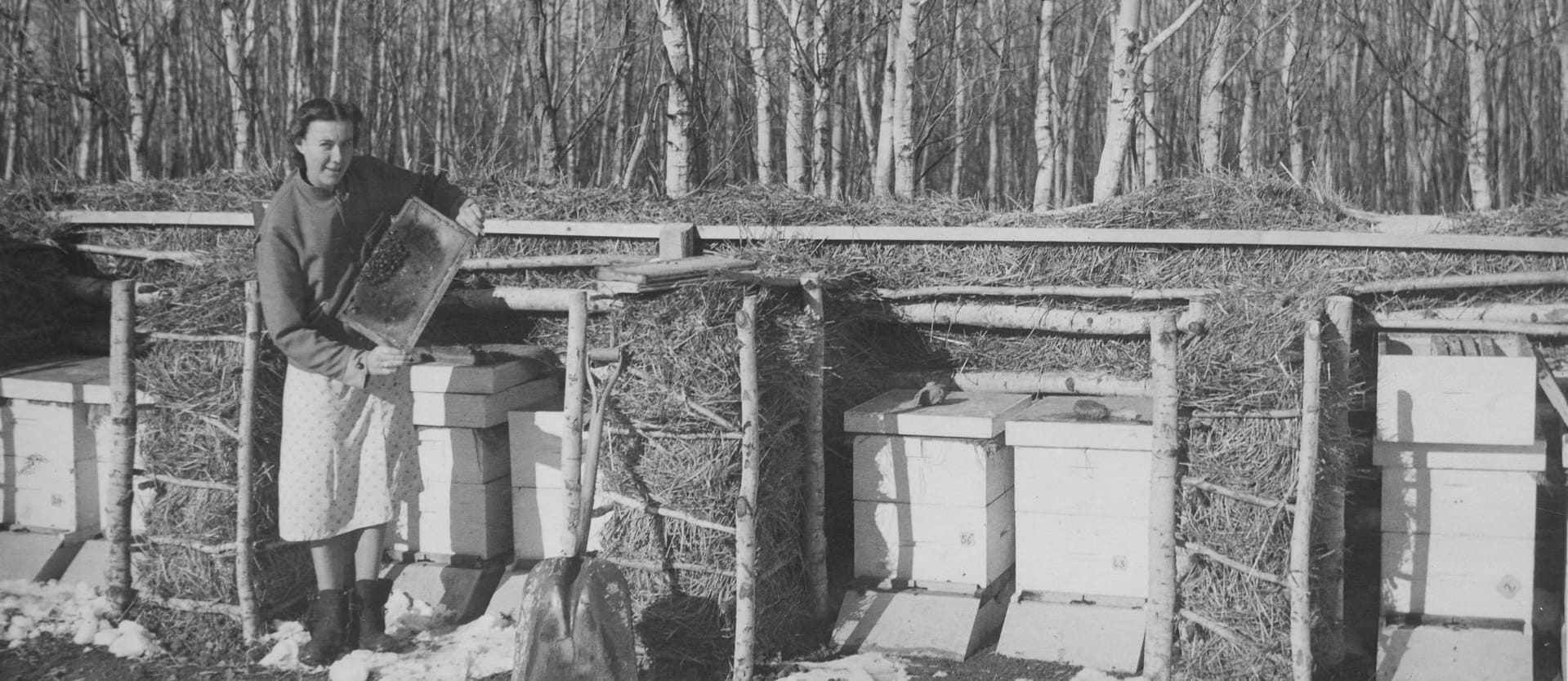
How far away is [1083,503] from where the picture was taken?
4.62 m

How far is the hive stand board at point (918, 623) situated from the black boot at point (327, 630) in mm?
1907

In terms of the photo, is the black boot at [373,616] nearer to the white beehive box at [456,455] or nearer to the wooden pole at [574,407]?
the white beehive box at [456,455]

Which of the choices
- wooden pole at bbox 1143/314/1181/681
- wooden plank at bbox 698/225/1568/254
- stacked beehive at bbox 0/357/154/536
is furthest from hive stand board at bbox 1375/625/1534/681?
stacked beehive at bbox 0/357/154/536

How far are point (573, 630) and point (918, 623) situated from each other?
1.37 meters

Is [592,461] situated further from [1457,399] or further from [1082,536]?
[1457,399]

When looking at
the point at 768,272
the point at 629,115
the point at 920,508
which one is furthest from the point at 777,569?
the point at 629,115

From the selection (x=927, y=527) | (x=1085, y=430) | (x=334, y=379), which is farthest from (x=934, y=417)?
(x=334, y=379)

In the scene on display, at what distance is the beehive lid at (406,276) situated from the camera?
455 centimetres

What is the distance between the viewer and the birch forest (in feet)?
26.4

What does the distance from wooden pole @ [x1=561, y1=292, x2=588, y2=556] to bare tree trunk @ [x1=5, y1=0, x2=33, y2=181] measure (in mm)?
7752

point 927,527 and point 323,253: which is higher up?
point 323,253

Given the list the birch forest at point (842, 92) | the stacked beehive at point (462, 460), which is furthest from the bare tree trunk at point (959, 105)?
the stacked beehive at point (462, 460)

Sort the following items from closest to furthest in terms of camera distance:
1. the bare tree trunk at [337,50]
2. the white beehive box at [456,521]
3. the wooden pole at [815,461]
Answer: the wooden pole at [815,461], the white beehive box at [456,521], the bare tree trunk at [337,50]

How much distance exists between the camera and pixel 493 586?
5359mm
